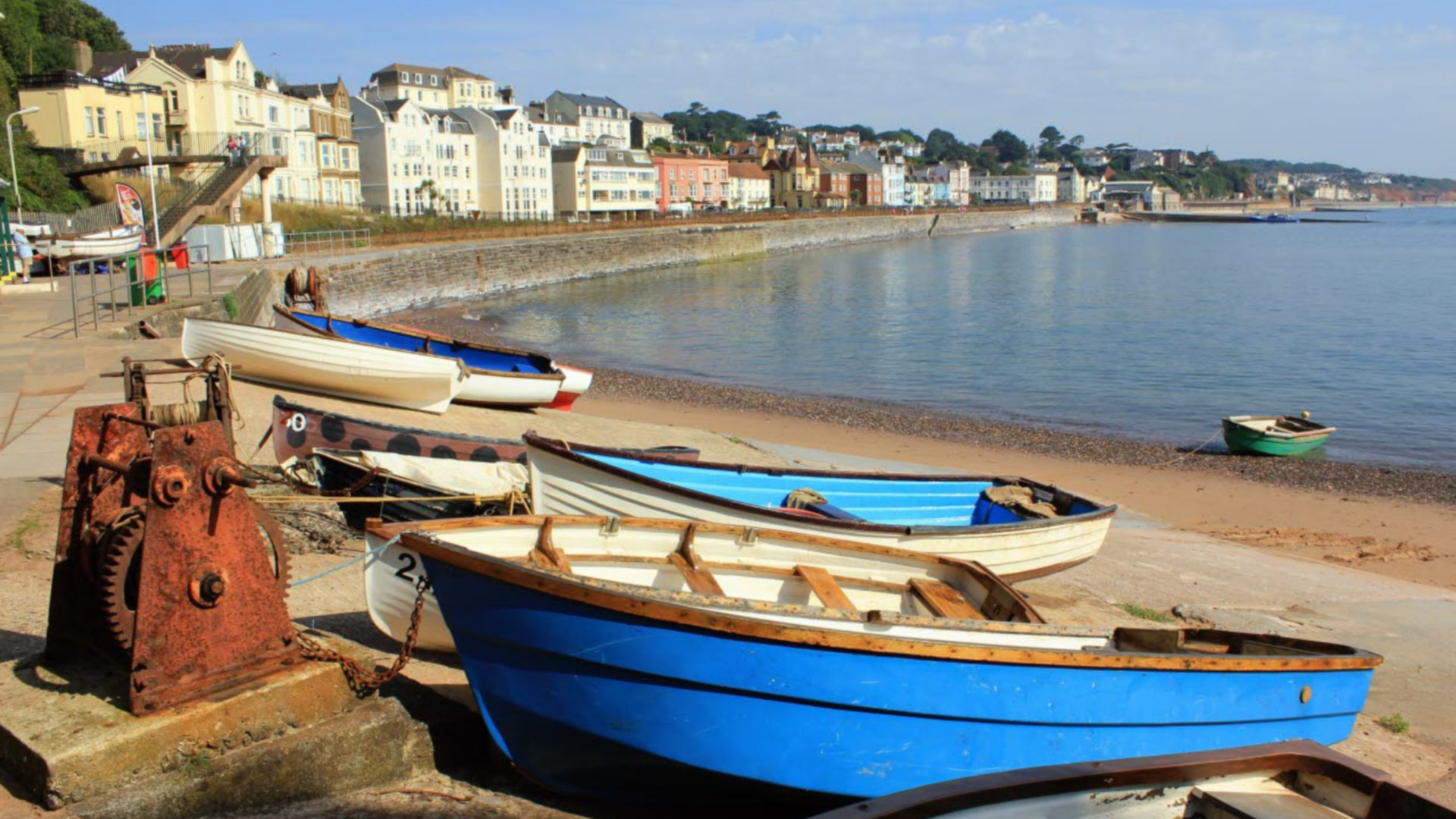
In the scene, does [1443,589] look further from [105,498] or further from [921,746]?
[105,498]

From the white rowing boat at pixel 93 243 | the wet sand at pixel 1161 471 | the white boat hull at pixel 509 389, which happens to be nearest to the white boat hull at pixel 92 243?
the white rowing boat at pixel 93 243

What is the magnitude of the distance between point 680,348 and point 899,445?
59.5 feet

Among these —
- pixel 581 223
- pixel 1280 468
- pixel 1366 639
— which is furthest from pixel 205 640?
pixel 581 223

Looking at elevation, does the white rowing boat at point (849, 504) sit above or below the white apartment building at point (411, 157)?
below

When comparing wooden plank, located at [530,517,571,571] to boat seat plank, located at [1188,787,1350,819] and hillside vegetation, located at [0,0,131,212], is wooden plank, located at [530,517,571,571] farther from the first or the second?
hillside vegetation, located at [0,0,131,212]

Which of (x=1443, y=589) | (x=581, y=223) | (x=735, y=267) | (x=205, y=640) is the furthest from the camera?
(x=735, y=267)

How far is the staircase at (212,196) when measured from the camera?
3956 cm

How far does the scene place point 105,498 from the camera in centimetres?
559

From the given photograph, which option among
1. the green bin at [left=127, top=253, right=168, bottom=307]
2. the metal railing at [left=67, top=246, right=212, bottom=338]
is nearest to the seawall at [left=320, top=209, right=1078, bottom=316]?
the metal railing at [left=67, top=246, right=212, bottom=338]

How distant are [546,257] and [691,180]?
228 feet

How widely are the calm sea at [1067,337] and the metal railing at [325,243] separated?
23.8 ft

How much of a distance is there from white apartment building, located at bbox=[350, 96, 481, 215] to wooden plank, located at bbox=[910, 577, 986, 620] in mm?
77253

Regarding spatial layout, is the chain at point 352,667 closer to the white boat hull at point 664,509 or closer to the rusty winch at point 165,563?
the rusty winch at point 165,563

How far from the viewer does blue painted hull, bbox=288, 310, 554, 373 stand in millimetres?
19844
